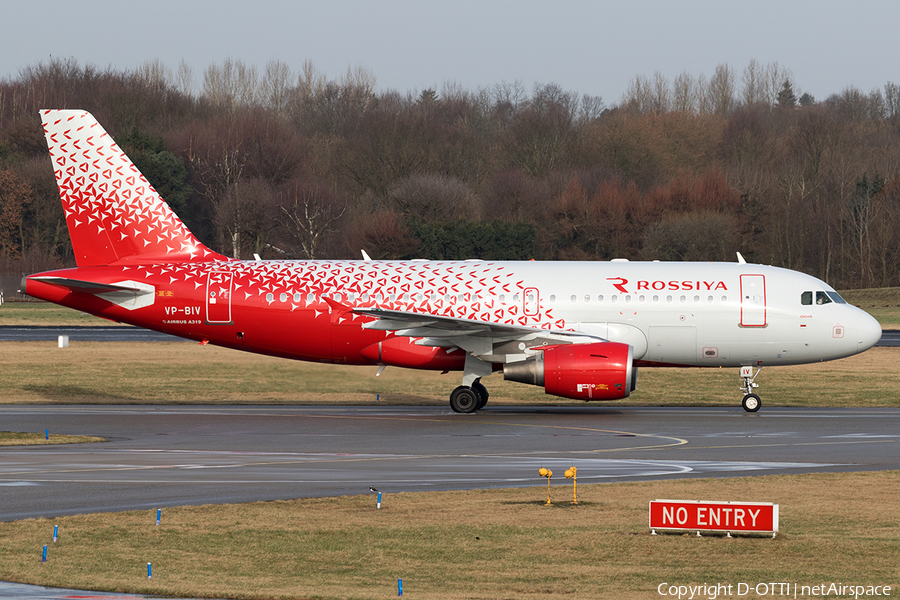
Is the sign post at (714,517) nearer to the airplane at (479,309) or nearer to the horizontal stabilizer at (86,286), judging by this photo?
the airplane at (479,309)

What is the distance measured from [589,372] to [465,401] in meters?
4.00

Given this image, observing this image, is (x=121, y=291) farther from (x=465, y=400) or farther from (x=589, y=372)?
(x=589, y=372)

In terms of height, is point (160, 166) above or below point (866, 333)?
above

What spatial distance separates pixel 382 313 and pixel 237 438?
578cm

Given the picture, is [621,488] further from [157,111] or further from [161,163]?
[157,111]

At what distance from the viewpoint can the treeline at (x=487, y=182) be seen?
3777 inches

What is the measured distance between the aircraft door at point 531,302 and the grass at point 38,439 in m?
12.3

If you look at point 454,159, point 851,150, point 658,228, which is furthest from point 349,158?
point 851,150

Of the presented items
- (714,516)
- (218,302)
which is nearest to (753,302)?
(218,302)

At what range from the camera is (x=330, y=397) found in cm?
3722

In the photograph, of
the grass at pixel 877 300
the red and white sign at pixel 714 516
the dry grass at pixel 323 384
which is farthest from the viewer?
the grass at pixel 877 300

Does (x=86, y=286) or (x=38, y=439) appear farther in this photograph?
(x=86, y=286)

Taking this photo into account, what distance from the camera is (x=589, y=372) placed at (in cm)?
2944

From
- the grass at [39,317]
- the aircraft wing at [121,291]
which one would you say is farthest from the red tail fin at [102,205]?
the grass at [39,317]
